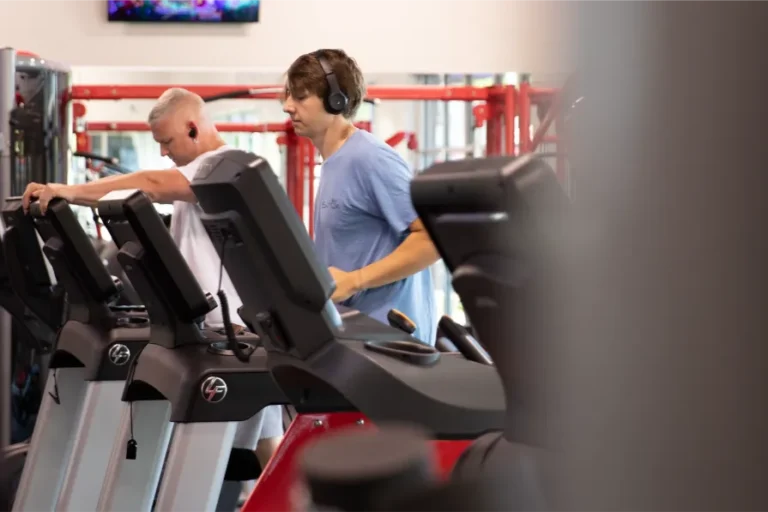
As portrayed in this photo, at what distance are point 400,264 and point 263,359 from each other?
348mm

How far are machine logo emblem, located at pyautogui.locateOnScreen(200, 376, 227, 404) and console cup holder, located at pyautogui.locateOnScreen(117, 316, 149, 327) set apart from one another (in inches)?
31.4

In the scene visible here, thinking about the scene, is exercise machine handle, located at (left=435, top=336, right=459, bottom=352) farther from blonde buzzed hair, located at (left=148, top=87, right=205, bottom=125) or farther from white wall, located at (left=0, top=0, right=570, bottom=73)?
white wall, located at (left=0, top=0, right=570, bottom=73)

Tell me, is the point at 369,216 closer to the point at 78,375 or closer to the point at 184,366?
the point at 184,366

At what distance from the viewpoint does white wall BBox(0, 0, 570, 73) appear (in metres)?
6.94

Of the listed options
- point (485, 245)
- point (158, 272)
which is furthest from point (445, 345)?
point (485, 245)

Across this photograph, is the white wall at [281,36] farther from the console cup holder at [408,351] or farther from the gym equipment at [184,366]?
the console cup holder at [408,351]

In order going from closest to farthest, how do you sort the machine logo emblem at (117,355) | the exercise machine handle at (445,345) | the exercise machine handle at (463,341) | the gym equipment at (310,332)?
the gym equipment at (310,332)
the exercise machine handle at (463,341)
the exercise machine handle at (445,345)
the machine logo emblem at (117,355)

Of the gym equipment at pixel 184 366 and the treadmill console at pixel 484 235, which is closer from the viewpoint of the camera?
the treadmill console at pixel 484 235

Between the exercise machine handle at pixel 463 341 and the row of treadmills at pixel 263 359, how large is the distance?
0.06ft

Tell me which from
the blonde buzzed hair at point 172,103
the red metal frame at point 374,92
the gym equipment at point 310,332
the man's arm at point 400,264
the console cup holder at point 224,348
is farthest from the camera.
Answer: the red metal frame at point 374,92

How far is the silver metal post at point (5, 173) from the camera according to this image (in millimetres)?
4758

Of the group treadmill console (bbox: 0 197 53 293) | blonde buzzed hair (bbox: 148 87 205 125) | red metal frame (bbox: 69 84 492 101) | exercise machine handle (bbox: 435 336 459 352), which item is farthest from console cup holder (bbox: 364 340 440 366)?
red metal frame (bbox: 69 84 492 101)

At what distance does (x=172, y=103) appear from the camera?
353 centimetres

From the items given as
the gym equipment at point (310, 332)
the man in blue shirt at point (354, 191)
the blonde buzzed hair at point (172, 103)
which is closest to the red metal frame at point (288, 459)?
the gym equipment at point (310, 332)
